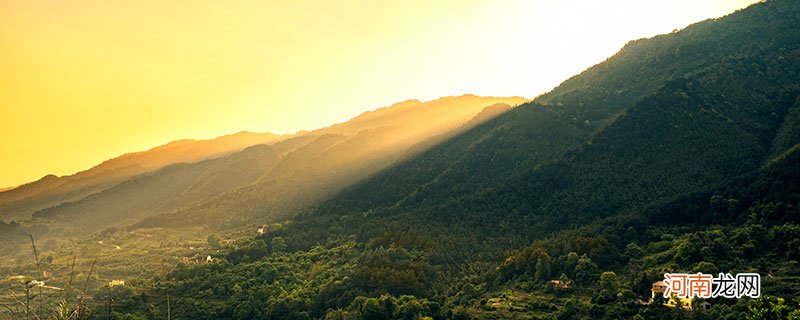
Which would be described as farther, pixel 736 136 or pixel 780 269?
pixel 736 136

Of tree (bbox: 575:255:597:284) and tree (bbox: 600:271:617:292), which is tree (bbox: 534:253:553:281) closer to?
tree (bbox: 575:255:597:284)

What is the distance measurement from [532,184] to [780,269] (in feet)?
319

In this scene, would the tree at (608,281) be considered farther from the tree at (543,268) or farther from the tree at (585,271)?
the tree at (543,268)

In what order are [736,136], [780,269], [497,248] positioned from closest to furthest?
[780,269], [497,248], [736,136]

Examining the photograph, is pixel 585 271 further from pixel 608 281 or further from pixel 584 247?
Answer: pixel 584 247

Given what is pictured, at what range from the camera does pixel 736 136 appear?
176 m

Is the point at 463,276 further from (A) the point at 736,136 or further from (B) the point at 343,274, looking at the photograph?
(A) the point at 736,136

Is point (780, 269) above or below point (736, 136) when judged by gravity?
Result: below

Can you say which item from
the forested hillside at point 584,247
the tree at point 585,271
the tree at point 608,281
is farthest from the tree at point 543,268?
the tree at point 608,281

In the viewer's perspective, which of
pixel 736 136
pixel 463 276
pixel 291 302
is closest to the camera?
pixel 291 302

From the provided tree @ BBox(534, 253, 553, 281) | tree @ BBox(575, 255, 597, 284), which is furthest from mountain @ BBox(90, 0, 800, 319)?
tree @ BBox(534, 253, 553, 281)

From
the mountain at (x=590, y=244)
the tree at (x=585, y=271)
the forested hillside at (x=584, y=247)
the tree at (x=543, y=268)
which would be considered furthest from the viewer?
the tree at (x=543, y=268)

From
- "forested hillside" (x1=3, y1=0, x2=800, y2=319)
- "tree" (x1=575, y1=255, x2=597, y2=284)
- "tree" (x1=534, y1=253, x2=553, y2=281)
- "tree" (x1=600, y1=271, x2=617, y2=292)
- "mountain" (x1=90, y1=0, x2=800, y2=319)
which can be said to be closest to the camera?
"forested hillside" (x1=3, y1=0, x2=800, y2=319)

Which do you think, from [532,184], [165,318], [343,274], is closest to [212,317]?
[165,318]
